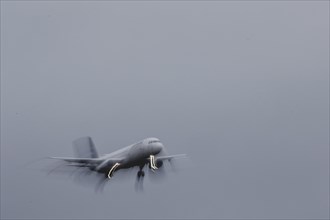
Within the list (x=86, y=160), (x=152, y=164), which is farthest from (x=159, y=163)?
(x=86, y=160)

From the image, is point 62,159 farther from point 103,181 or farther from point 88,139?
point 88,139

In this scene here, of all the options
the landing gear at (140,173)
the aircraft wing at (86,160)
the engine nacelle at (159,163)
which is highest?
the aircraft wing at (86,160)

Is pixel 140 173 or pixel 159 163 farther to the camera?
pixel 159 163

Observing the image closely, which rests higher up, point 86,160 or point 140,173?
point 86,160

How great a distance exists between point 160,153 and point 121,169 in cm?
633

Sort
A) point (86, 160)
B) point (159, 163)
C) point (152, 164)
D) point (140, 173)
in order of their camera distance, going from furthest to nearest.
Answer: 1. point (159, 163)
2. point (86, 160)
3. point (140, 173)
4. point (152, 164)

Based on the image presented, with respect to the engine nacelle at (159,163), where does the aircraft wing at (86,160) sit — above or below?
above

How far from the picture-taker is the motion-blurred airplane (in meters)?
102

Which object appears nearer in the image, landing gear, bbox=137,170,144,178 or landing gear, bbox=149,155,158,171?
landing gear, bbox=149,155,158,171

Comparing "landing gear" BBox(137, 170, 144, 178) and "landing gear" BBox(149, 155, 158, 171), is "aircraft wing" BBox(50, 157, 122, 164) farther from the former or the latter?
"landing gear" BBox(149, 155, 158, 171)

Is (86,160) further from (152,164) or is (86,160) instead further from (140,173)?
(152,164)

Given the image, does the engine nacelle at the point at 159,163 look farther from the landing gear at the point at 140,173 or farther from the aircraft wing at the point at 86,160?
the aircraft wing at the point at 86,160

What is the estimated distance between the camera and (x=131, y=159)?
337ft

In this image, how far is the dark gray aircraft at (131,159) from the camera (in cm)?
10194
